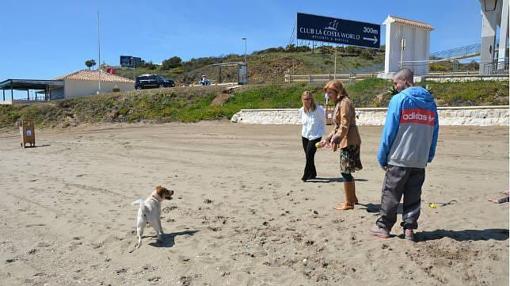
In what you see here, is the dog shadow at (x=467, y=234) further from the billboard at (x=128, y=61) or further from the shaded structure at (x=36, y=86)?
the billboard at (x=128, y=61)

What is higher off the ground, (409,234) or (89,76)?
(89,76)

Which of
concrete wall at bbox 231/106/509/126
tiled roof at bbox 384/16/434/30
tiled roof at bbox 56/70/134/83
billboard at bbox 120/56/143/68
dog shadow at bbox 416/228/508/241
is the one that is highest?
billboard at bbox 120/56/143/68

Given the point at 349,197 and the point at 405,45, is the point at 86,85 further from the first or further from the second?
the point at 349,197

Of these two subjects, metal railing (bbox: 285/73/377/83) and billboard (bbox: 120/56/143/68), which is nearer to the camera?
metal railing (bbox: 285/73/377/83)

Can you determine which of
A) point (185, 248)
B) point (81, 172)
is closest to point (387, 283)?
point (185, 248)

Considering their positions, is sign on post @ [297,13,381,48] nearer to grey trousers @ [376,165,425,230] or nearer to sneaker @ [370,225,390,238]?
sneaker @ [370,225,390,238]

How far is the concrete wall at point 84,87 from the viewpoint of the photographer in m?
46.3

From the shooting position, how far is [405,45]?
1128 inches

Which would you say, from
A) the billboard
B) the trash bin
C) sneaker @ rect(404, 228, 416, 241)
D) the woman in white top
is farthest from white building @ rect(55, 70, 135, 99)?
sneaker @ rect(404, 228, 416, 241)

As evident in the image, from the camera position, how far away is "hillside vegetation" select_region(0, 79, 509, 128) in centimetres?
2092

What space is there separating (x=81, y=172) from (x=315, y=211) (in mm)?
6724

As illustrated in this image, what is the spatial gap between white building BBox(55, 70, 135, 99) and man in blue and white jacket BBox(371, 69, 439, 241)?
A: 147 feet

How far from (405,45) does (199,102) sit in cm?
1373

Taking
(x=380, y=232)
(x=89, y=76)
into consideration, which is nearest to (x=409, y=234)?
(x=380, y=232)
